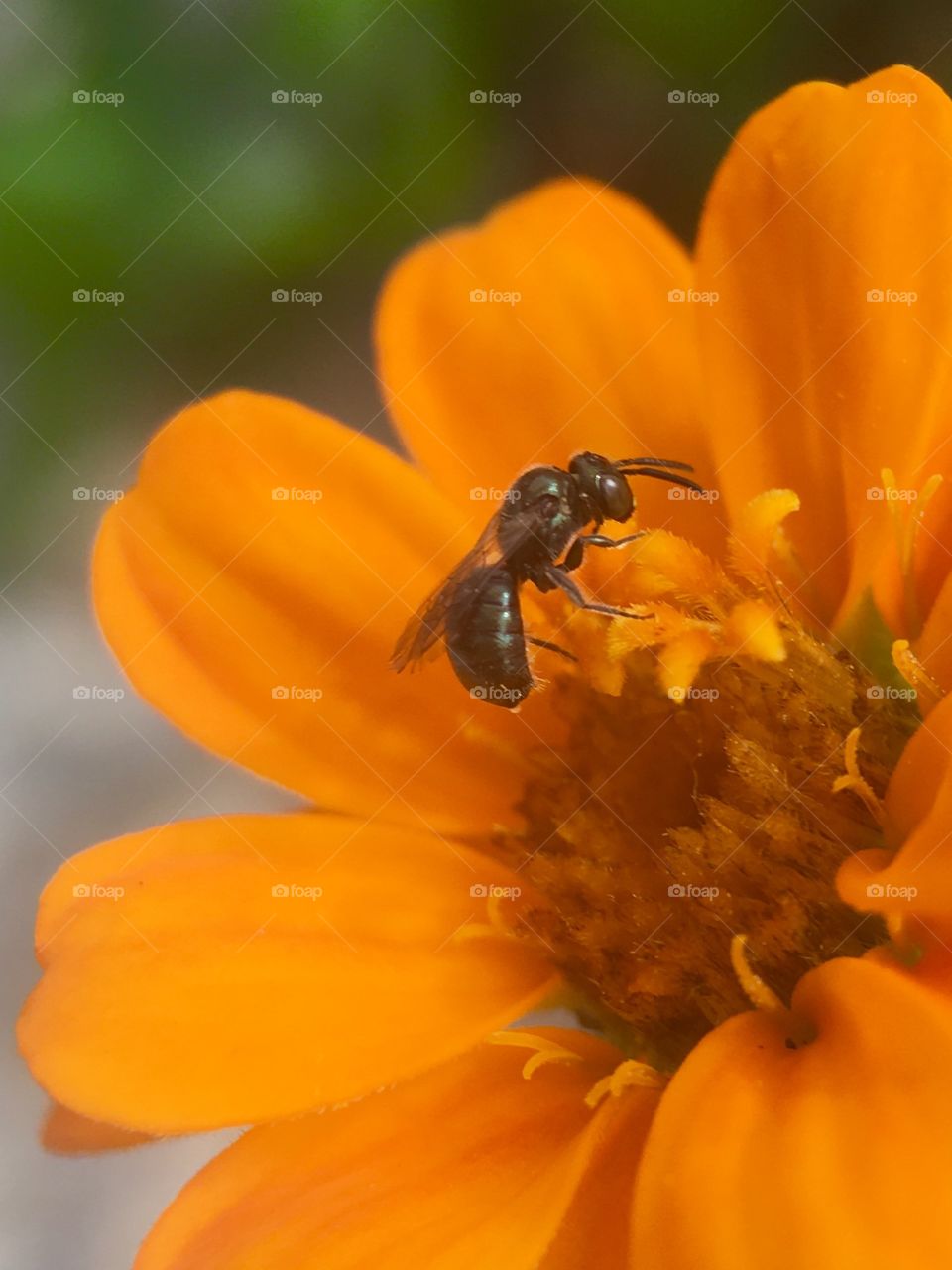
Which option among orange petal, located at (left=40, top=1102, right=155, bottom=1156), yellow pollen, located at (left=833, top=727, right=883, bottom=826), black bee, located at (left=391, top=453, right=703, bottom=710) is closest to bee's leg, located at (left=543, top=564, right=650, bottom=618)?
black bee, located at (left=391, top=453, right=703, bottom=710)

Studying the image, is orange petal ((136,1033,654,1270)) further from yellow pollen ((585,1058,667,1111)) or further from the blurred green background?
the blurred green background

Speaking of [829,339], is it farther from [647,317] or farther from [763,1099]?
[763,1099]

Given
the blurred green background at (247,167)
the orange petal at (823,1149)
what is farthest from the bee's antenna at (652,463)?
the orange petal at (823,1149)

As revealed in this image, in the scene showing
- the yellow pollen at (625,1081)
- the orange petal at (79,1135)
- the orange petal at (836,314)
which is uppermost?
the orange petal at (836,314)

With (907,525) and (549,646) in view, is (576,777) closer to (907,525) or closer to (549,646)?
(549,646)

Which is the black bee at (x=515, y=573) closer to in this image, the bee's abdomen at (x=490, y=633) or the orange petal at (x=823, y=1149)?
the bee's abdomen at (x=490, y=633)
